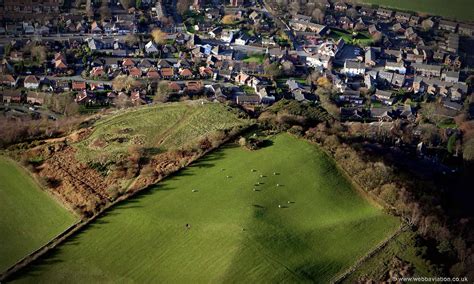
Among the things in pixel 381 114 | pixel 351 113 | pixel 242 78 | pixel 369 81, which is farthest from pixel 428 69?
pixel 242 78

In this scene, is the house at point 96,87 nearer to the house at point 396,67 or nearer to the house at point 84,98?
the house at point 84,98

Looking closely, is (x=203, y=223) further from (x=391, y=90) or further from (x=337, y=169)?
(x=391, y=90)

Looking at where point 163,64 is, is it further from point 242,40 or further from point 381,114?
point 381,114

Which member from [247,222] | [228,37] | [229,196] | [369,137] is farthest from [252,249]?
[228,37]

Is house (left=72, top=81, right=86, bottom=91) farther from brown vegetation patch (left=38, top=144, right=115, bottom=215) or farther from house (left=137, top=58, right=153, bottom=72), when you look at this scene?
brown vegetation patch (left=38, top=144, right=115, bottom=215)

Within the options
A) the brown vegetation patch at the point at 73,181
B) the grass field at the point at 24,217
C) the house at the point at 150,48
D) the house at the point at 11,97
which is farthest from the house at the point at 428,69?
the grass field at the point at 24,217

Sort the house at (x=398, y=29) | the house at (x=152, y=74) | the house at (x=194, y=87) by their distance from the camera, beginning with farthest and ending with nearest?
the house at (x=398, y=29)
the house at (x=152, y=74)
the house at (x=194, y=87)
